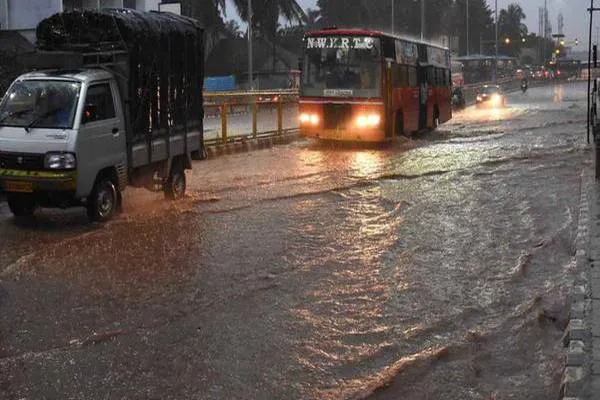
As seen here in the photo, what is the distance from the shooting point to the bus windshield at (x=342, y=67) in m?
21.5

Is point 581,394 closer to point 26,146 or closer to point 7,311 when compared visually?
point 7,311

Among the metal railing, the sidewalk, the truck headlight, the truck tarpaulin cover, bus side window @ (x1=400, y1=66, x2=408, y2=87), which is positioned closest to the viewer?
the sidewalk

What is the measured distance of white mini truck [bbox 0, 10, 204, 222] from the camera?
32.1ft

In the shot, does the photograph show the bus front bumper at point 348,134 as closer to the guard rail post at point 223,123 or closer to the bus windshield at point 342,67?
the bus windshield at point 342,67

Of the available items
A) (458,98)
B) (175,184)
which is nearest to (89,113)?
(175,184)

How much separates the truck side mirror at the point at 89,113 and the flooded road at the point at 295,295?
4.68 feet

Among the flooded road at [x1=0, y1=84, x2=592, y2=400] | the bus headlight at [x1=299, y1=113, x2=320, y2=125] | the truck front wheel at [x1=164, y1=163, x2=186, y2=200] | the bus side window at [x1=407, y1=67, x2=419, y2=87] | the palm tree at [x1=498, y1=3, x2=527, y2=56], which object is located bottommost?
the flooded road at [x1=0, y1=84, x2=592, y2=400]

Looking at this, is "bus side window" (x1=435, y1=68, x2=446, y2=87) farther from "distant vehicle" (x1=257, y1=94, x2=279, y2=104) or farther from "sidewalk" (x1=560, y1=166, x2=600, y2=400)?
"sidewalk" (x1=560, y1=166, x2=600, y2=400)

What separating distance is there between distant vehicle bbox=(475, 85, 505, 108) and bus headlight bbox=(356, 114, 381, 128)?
1163 inches

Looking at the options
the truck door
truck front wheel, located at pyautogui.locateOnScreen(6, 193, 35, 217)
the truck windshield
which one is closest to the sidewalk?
the truck door

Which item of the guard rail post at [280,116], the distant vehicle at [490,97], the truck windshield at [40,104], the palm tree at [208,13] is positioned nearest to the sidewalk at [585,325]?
the truck windshield at [40,104]

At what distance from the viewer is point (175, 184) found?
42.3ft

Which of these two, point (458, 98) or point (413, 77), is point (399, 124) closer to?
point (413, 77)

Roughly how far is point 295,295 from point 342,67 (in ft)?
49.8
